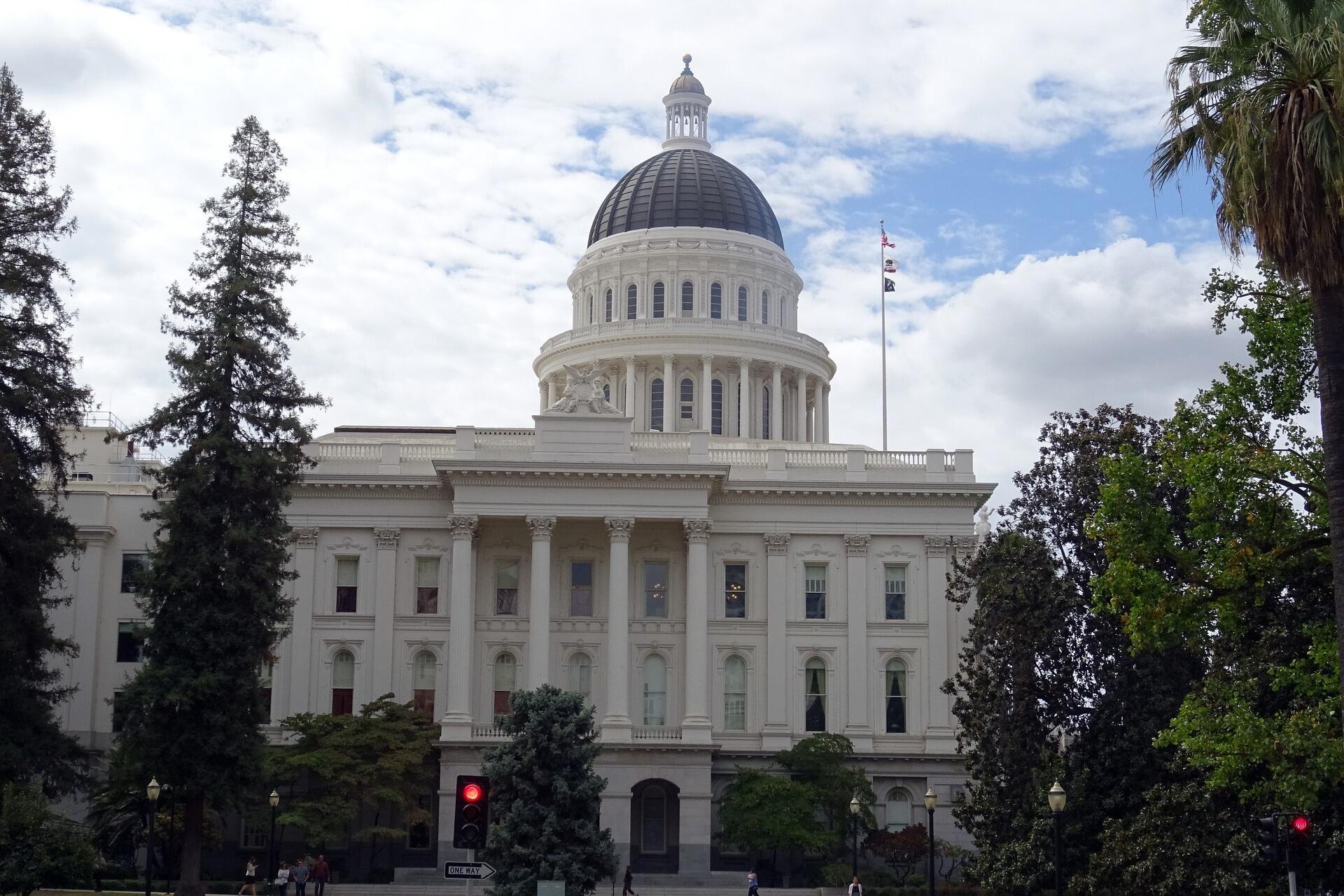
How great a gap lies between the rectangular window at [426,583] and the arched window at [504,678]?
338 centimetres

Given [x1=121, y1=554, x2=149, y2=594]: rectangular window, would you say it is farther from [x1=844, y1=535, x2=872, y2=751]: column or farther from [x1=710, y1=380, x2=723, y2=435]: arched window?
[x1=710, y1=380, x2=723, y2=435]: arched window

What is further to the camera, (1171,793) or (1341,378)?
(1171,793)

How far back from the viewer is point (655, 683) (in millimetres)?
68438

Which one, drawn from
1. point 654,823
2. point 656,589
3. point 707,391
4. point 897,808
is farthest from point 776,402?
point 654,823

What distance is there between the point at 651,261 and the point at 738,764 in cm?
3074

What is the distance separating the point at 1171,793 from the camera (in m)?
38.8

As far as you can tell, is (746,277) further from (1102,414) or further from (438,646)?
(1102,414)

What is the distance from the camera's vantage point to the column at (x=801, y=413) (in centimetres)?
8762

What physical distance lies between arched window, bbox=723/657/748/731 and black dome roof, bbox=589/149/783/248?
95.6 ft

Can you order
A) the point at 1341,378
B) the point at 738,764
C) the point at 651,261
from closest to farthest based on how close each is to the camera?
1. the point at 1341,378
2. the point at 738,764
3. the point at 651,261

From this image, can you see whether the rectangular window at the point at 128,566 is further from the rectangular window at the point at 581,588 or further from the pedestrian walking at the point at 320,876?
the pedestrian walking at the point at 320,876

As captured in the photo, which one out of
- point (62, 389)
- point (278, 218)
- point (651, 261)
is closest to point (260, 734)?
point (62, 389)

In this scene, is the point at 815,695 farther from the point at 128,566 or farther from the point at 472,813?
the point at 472,813

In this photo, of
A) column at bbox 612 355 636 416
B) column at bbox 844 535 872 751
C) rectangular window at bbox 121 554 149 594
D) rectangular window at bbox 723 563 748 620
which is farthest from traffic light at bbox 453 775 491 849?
column at bbox 612 355 636 416
